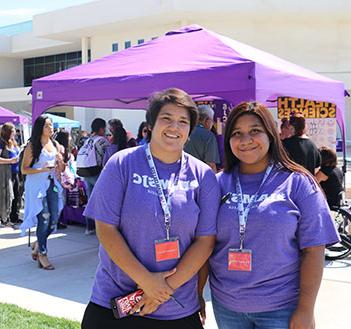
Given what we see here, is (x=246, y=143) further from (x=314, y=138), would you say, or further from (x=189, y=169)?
(x=314, y=138)

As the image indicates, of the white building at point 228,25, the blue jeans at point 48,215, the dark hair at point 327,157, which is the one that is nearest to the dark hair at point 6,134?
the blue jeans at point 48,215

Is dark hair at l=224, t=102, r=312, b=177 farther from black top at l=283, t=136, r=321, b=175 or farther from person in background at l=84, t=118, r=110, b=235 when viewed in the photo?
person in background at l=84, t=118, r=110, b=235

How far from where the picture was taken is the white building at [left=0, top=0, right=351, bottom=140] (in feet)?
87.8

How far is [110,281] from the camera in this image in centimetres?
226

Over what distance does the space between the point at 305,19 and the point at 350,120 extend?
7.41m

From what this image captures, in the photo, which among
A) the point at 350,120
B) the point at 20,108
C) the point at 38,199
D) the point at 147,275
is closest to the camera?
the point at 147,275

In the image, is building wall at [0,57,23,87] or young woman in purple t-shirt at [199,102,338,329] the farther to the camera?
building wall at [0,57,23,87]

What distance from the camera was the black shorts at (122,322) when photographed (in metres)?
2.22

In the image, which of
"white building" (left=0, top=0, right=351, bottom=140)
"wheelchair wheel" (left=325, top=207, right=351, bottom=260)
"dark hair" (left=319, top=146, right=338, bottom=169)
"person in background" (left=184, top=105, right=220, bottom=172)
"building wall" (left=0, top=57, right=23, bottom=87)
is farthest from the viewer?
"building wall" (left=0, top=57, right=23, bottom=87)

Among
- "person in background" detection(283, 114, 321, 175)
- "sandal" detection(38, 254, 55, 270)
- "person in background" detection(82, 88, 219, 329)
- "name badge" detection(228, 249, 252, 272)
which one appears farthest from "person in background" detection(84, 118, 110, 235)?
"name badge" detection(228, 249, 252, 272)

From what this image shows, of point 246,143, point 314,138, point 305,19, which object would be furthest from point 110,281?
point 305,19

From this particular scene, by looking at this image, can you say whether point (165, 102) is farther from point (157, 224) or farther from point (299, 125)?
A: point (299, 125)

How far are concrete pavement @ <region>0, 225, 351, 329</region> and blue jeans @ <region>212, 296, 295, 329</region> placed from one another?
2048mm

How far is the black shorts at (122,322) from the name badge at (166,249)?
11.5 inches
